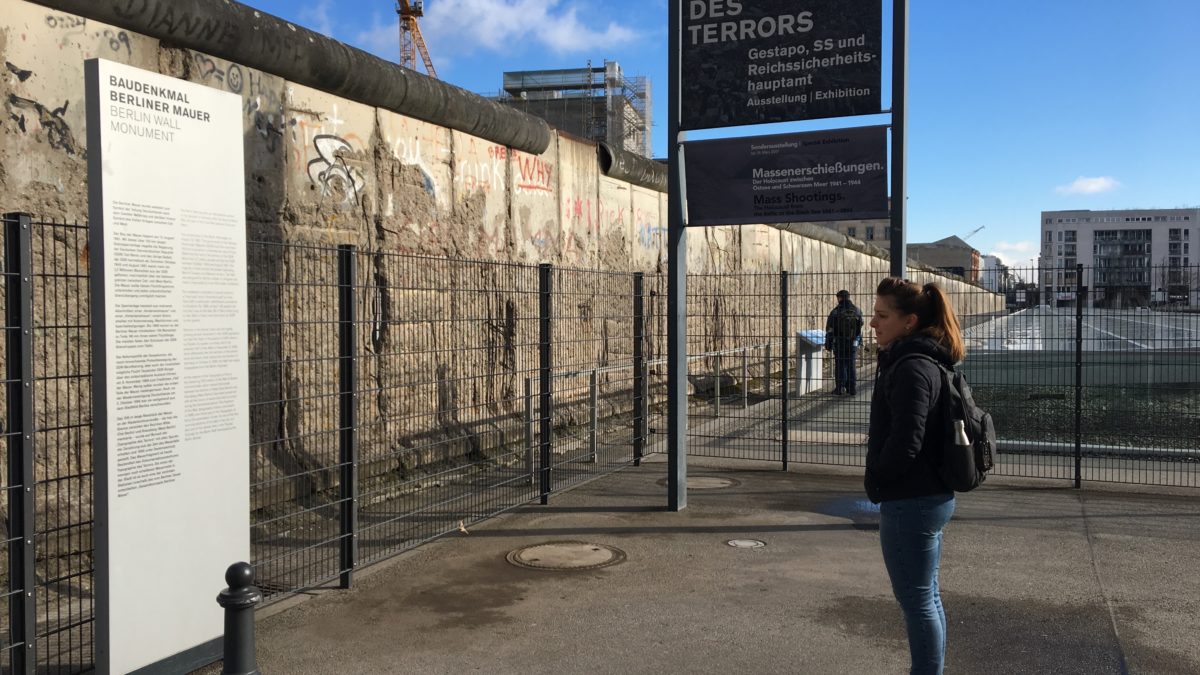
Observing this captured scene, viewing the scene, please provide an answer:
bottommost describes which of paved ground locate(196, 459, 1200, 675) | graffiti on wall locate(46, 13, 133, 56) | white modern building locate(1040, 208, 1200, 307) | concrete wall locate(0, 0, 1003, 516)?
paved ground locate(196, 459, 1200, 675)

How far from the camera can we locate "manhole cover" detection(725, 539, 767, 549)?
22.2ft

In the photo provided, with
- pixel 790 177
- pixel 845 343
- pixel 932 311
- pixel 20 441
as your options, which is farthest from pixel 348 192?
pixel 845 343

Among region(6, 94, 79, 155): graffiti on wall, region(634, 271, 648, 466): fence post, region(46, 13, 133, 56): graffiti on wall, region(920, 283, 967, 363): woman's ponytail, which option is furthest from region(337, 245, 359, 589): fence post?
region(634, 271, 648, 466): fence post

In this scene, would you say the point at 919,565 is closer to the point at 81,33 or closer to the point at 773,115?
the point at 773,115

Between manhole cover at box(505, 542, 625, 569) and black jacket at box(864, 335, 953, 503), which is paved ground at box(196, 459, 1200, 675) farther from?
black jacket at box(864, 335, 953, 503)

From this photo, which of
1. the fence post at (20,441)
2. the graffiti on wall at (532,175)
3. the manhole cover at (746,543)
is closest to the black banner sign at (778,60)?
the graffiti on wall at (532,175)

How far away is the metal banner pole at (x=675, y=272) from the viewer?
7.64 meters

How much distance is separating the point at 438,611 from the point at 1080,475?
21.4 feet

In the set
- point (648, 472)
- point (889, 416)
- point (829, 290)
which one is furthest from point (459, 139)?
point (829, 290)

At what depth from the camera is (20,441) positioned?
3.84m

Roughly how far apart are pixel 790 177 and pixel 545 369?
254 centimetres

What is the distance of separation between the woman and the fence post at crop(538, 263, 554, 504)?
4.22 meters

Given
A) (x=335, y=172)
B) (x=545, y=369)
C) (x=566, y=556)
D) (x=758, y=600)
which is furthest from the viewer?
(x=545, y=369)

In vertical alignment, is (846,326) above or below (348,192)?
below
